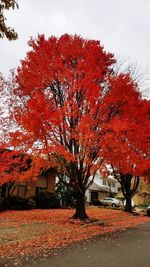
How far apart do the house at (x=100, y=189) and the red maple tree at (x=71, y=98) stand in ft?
124

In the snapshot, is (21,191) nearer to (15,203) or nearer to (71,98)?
(15,203)

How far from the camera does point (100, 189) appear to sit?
2510 inches

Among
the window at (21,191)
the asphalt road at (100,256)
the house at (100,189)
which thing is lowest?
the asphalt road at (100,256)

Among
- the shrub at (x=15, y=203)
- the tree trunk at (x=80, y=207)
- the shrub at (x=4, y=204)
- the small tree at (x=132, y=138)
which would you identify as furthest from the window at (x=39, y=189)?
the tree trunk at (x=80, y=207)

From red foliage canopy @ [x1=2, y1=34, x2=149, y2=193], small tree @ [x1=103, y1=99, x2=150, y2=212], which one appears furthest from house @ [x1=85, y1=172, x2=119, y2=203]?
red foliage canopy @ [x1=2, y1=34, x2=149, y2=193]

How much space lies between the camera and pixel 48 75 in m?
19.5

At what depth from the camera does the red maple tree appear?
62.7 feet

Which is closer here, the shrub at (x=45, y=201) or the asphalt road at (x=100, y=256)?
the asphalt road at (x=100, y=256)

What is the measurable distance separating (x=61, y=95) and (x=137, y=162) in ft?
32.0

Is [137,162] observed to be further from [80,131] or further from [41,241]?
[41,241]

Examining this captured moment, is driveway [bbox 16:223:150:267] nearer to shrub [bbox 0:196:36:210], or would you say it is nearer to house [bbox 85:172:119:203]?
shrub [bbox 0:196:36:210]

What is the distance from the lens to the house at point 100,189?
200 ft

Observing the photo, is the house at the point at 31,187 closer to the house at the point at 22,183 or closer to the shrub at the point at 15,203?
the house at the point at 22,183

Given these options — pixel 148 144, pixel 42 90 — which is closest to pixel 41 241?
pixel 42 90
